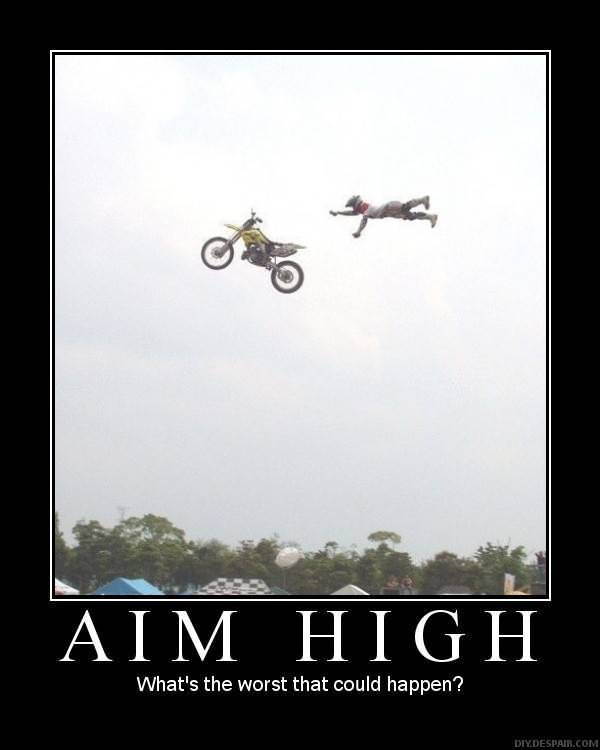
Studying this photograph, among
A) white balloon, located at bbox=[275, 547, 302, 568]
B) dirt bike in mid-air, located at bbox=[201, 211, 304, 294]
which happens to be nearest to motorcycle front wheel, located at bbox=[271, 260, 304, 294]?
dirt bike in mid-air, located at bbox=[201, 211, 304, 294]

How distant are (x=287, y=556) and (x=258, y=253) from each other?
9.62 m

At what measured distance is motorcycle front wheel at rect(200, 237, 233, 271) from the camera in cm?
2031

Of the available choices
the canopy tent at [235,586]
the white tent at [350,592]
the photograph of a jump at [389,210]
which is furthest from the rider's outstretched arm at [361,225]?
the canopy tent at [235,586]

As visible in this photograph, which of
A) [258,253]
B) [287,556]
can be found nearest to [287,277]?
[258,253]

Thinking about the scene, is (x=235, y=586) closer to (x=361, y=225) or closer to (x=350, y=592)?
(x=350, y=592)

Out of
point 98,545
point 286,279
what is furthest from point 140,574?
point 286,279

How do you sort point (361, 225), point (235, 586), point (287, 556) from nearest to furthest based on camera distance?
1. point (361, 225)
2. point (235, 586)
3. point (287, 556)

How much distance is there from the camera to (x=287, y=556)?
2828 cm

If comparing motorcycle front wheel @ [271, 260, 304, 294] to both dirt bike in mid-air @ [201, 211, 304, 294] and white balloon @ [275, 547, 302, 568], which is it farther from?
white balloon @ [275, 547, 302, 568]

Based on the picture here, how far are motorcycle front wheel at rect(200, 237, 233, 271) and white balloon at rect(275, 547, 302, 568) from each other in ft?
30.8

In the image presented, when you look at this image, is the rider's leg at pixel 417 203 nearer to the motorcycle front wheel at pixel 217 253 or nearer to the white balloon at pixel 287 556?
the motorcycle front wheel at pixel 217 253
